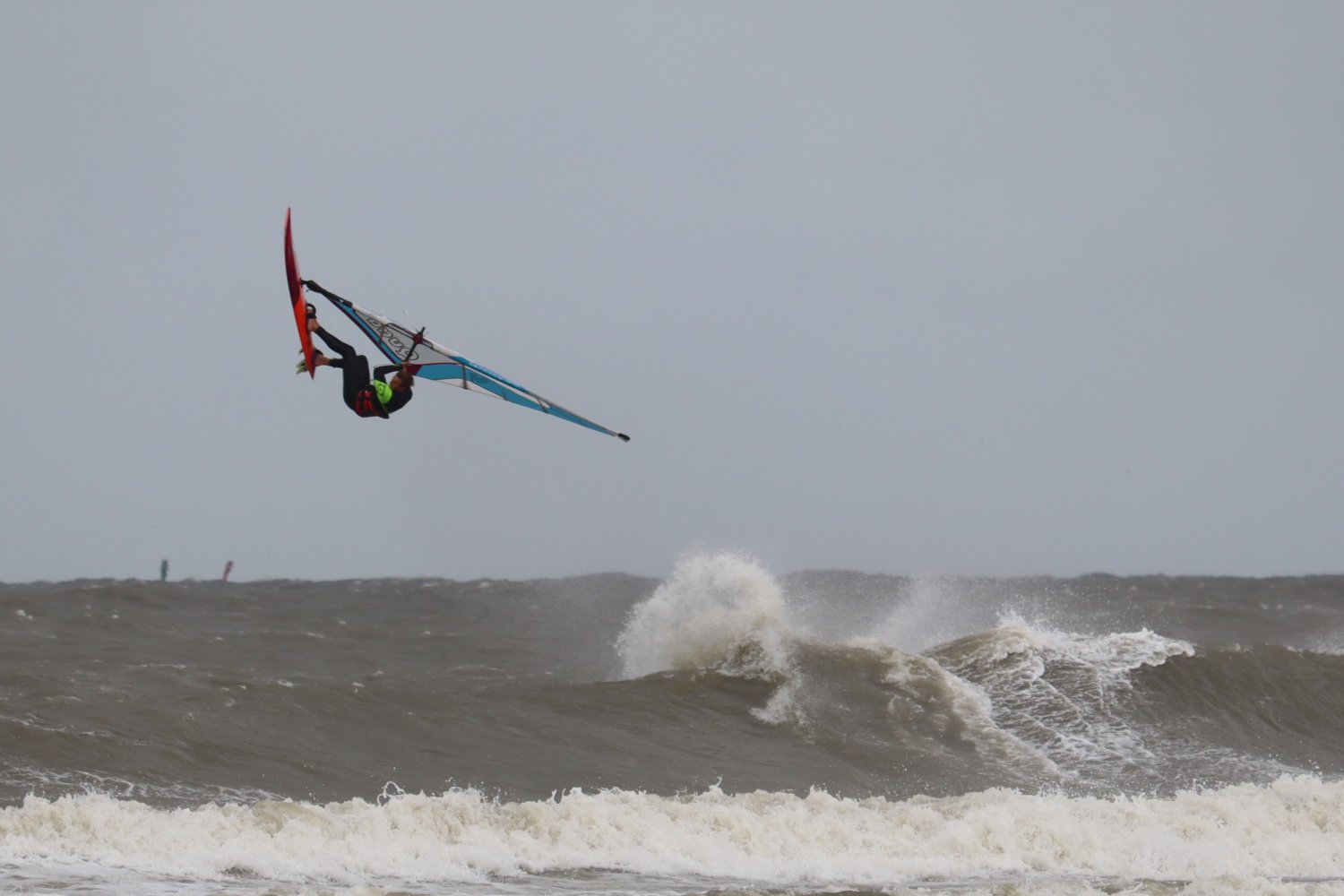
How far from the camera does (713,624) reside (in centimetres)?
1773

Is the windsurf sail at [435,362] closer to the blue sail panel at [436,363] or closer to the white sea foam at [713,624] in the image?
the blue sail panel at [436,363]

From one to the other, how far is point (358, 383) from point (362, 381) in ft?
0.10

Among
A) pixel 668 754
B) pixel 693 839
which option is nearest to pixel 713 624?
pixel 668 754

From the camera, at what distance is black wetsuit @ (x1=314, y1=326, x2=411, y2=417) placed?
8508 millimetres

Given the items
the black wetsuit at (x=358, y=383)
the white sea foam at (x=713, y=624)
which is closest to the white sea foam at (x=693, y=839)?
the black wetsuit at (x=358, y=383)

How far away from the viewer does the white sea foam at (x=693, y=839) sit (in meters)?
8.98

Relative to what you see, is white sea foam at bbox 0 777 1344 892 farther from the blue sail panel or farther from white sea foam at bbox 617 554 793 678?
white sea foam at bbox 617 554 793 678

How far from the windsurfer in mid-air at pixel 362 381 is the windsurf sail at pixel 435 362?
141 millimetres

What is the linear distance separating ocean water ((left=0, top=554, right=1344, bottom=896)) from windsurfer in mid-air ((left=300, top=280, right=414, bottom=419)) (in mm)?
2978

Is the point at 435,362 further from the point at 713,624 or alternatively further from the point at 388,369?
the point at 713,624

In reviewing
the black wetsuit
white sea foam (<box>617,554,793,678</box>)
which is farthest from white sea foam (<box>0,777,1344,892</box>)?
white sea foam (<box>617,554,793,678</box>)

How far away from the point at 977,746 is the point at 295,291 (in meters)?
9.14

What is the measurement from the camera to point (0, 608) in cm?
2194

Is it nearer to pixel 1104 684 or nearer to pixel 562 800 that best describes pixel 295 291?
pixel 562 800
